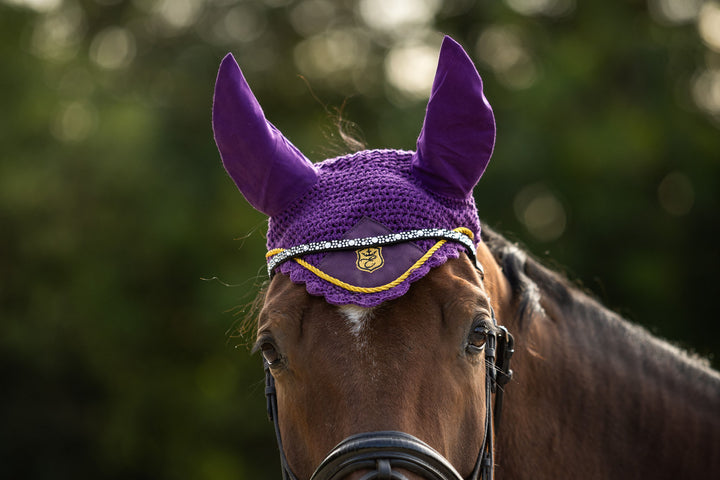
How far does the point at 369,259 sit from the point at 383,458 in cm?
75

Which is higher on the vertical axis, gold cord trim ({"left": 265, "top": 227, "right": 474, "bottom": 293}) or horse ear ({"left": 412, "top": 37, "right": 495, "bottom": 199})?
horse ear ({"left": 412, "top": 37, "right": 495, "bottom": 199})

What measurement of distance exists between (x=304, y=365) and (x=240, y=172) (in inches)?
34.4

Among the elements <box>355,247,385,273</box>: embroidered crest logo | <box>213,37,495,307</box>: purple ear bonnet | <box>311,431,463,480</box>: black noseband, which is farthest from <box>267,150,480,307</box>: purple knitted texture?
<box>311,431,463,480</box>: black noseband

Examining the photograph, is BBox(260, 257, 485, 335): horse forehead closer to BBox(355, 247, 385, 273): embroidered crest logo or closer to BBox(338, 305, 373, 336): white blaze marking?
BBox(338, 305, 373, 336): white blaze marking

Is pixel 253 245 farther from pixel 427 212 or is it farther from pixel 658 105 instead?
pixel 427 212

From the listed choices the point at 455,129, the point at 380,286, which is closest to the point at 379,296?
the point at 380,286

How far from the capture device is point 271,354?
2.98 meters

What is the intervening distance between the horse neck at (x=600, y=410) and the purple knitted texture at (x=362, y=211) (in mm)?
788

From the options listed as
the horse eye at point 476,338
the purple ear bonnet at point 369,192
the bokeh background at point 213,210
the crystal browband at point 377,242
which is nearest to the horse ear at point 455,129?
the purple ear bonnet at point 369,192

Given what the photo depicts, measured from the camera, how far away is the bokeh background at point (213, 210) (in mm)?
15047

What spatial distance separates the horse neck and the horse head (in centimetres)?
37

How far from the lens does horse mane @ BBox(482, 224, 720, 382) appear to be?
3.73 meters

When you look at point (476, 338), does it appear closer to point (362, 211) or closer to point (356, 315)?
point (356, 315)

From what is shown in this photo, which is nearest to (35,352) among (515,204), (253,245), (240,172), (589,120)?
(253,245)
